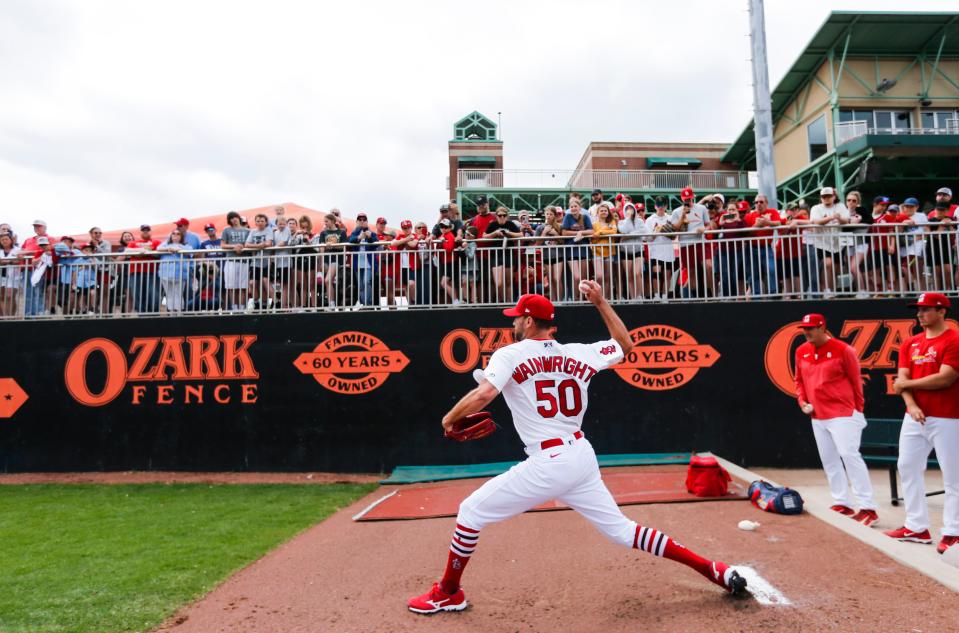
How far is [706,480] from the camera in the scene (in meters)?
7.43

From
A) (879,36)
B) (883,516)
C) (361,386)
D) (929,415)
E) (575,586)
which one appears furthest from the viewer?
(879,36)

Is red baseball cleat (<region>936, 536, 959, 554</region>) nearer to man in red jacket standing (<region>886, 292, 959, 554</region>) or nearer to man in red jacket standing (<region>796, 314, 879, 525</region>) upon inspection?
man in red jacket standing (<region>886, 292, 959, 554</region>)

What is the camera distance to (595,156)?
46.4 metres

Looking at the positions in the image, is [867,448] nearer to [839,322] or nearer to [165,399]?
[839,322]

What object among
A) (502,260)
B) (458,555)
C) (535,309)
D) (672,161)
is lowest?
(458,555)

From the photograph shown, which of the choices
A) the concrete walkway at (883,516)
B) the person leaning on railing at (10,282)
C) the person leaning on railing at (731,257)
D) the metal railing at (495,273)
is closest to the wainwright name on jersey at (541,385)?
the concrete walkway at (883,516)

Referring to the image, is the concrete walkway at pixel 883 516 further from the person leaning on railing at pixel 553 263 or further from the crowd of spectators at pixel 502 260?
the person leaning on railing at pixel 553 263

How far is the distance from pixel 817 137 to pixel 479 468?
2945 centimetres

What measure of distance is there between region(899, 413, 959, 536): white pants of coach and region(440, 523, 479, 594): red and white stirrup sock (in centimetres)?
425

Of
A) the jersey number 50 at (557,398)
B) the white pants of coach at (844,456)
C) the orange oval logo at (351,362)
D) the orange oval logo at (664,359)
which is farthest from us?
the orange oval logo at (351,362)

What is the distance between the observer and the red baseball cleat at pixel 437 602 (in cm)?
417

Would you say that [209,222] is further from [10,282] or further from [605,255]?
[605,255]

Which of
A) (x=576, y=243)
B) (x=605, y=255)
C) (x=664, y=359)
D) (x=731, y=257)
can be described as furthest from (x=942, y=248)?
(x=576, y=243)

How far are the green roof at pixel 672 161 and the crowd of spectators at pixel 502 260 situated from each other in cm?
3543
